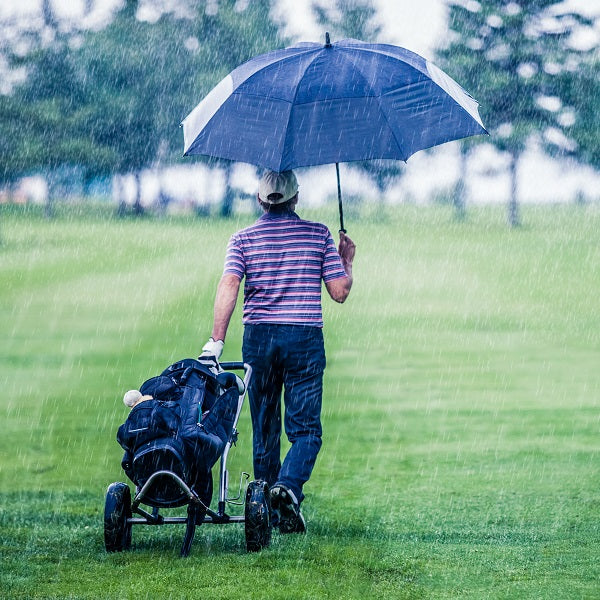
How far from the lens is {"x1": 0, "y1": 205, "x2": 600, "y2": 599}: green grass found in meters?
5.63

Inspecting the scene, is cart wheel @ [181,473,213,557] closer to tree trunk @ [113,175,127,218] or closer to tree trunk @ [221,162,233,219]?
tree trunk @ [221,162,233,219]

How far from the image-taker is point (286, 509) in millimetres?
6242

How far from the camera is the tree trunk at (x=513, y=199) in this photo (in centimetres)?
5109

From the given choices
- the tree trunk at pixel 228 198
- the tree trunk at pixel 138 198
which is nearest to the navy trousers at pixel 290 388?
the tree trunk at pixel 228 198

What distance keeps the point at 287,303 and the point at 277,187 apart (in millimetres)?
574

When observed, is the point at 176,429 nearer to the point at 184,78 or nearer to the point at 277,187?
the point at 277,187

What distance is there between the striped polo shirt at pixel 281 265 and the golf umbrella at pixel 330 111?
354 mm

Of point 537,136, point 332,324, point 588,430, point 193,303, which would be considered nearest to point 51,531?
point 588,430

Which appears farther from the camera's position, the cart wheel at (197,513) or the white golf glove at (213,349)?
the white golf glove at (213,349)

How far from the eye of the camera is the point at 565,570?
5.74 meters

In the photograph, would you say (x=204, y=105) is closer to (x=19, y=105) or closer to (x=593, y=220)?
(x=19, y=105)

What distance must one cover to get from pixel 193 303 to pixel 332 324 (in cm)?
369

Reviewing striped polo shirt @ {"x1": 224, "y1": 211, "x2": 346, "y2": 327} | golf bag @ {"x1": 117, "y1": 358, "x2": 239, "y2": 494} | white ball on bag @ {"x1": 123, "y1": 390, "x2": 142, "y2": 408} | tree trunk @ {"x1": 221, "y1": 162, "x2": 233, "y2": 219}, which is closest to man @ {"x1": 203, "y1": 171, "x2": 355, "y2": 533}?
striped polo shirt @ {"x1": 224, "y1": 211, "x2": 346, "y2": 327}

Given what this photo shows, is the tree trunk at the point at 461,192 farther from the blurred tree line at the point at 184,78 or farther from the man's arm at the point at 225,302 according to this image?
the man's arm at the point at 225,302
